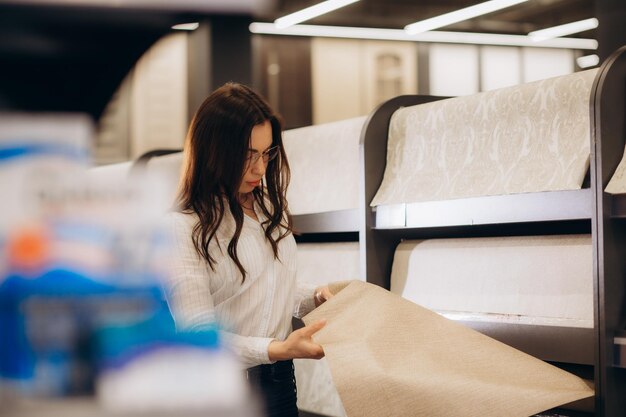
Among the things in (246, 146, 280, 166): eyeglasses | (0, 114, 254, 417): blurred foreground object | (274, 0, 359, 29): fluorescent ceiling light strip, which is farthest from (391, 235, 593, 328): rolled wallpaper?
(274, 0, 359, 29): fluorescent ceiling light strip

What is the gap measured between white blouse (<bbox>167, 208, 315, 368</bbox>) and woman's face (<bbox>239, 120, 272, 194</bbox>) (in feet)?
0.29

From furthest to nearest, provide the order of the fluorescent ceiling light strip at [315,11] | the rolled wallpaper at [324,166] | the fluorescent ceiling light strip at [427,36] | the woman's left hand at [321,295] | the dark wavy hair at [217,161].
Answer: the fluorescent ceiling light strip at [427,36] < the fluorescent ceiling light strip at [315,11] < the rolled wallpaper at [324,166] < the woman's left hand at [321,295] < the dark wavy hair at [217,161]

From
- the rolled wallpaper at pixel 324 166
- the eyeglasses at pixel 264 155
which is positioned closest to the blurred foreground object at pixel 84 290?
the eyeglasses at pixel 264 155

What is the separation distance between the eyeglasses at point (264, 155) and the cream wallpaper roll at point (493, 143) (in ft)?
2.59

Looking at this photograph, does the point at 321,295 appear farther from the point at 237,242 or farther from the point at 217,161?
the point at 217,161

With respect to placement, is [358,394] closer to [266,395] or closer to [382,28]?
[266,395]

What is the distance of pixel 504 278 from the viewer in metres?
2.29

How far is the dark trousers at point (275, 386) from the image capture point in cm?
162

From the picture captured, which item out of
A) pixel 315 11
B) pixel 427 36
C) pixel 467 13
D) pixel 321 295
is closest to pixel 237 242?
pixel 321 295

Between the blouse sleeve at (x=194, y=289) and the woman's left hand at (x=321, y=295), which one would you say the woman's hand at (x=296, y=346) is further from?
the woman's left hand at (x=321, y=295)

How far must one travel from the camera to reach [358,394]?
5.34 ft

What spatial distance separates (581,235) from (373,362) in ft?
2.60

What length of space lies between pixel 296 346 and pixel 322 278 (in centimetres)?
165

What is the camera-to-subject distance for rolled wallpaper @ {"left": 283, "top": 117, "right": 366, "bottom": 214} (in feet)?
9.77
